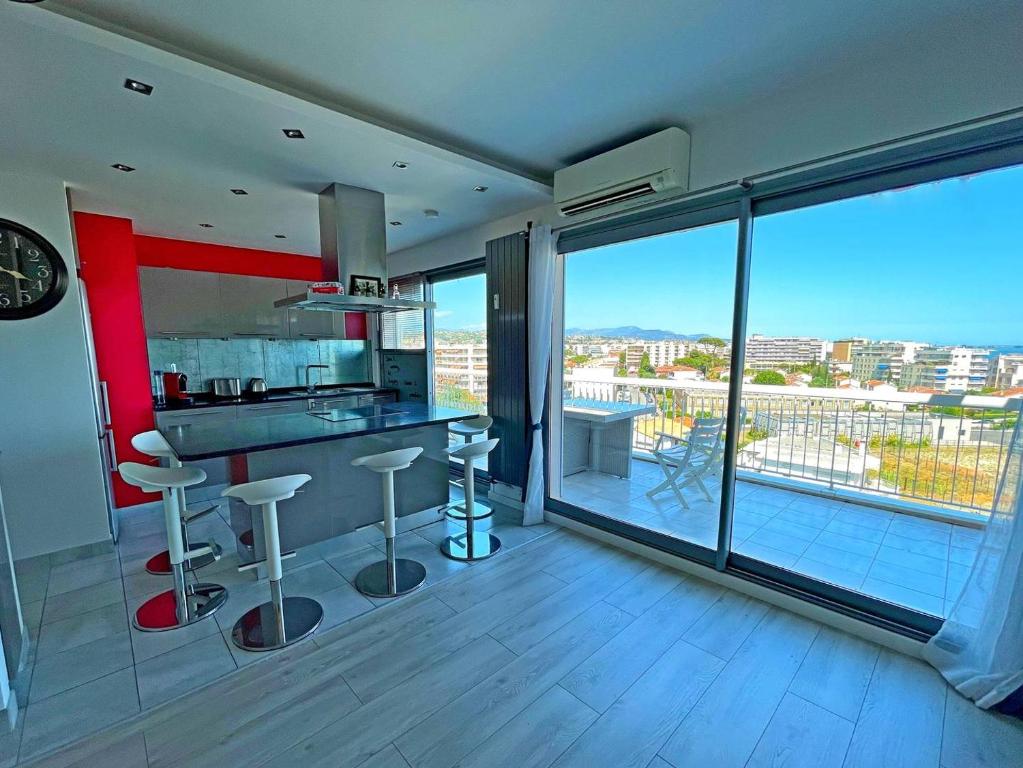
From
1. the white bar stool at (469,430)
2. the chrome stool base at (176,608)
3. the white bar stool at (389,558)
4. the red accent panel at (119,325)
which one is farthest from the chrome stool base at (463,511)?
the red accent panel at (119,325)

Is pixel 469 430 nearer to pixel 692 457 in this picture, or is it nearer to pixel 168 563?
pixel 692 457

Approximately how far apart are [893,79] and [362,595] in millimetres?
3745

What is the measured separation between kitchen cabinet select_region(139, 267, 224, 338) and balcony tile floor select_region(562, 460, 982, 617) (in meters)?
4.06

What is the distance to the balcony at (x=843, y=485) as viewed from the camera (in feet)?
8.26

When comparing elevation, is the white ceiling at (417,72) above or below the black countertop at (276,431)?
above

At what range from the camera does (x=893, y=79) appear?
1815 mm

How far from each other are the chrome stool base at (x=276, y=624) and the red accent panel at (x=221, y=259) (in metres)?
3.80

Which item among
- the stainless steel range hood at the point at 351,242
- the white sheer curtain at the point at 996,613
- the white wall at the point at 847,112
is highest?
the white wall at the point at 847,112

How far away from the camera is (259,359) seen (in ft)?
15.5

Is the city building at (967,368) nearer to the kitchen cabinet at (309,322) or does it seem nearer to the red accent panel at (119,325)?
the kitchen cabinet at (309,322)

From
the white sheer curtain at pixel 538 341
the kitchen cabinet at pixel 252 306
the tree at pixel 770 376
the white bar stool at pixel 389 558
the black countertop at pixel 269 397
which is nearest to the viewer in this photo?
the white bar stool at pixel 389 558

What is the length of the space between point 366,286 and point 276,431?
1196mm

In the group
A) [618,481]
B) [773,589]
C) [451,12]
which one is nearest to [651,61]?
[451,12]

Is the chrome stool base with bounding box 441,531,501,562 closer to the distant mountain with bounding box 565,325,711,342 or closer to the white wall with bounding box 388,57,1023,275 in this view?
the distant mountain with bounding box 565,325,711,342
